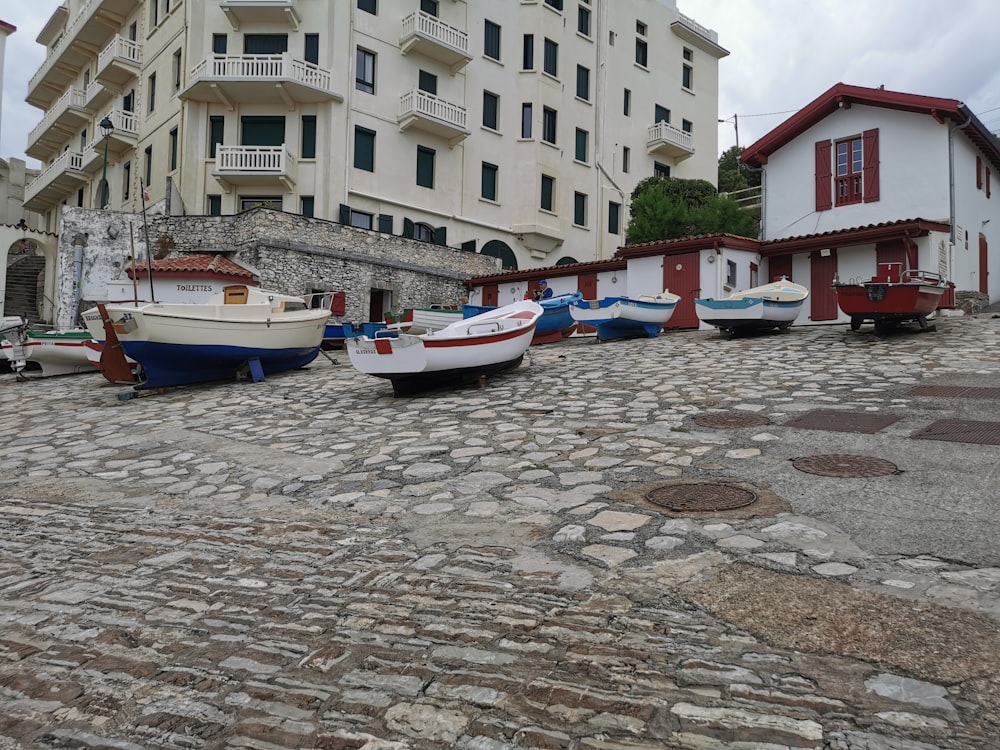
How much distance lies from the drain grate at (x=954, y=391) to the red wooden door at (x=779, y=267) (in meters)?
12.0

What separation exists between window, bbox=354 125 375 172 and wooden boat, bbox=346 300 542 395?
688 inches

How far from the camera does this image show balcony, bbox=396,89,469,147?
26609 millimetres

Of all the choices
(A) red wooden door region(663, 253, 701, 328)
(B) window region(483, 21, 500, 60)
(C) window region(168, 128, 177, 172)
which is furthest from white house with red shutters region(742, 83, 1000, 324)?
(C) window region(168, 128, 177, 172)

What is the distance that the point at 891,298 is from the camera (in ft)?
43.3

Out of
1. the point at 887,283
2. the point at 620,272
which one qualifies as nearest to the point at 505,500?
the point at 887,283

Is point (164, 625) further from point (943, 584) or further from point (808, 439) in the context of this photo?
point (808, 439)

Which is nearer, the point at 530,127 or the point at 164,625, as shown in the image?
the point at 164,625

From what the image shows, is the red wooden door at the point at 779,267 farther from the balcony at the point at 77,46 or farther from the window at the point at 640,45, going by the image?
the balcony at the point at 77,46

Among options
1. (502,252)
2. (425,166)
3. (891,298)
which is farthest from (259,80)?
(891,298)

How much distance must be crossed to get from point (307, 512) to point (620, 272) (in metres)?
18.6

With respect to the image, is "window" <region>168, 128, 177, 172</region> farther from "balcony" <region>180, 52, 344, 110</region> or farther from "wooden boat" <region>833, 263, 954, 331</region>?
"wooden boat" <region>833, 263, 954, 331</region>

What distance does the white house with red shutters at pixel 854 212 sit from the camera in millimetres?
18250

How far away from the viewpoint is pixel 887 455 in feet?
18.3

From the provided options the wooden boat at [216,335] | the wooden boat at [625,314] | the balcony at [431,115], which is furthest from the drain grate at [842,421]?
the balcony at [431,115]
